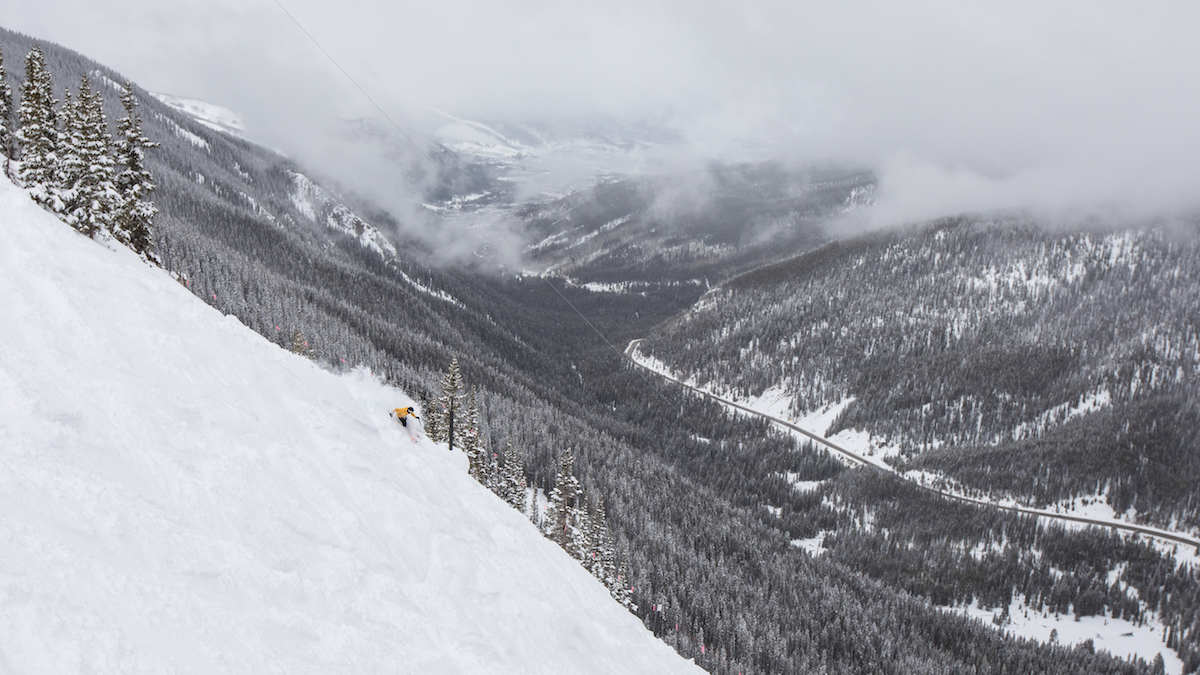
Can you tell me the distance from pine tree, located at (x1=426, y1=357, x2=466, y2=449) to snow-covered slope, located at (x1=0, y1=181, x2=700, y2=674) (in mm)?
35606

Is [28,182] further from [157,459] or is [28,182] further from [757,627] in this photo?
[757,627]

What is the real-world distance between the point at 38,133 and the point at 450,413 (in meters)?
38.5

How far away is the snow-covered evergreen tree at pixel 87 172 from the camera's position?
42125 mm

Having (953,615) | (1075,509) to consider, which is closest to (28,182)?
(953,615)

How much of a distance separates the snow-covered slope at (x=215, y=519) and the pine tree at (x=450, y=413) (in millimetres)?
35606

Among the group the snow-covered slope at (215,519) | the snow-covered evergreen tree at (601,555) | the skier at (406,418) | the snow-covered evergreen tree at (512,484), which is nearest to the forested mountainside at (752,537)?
the snow-covered evergreen tree at (601,555)

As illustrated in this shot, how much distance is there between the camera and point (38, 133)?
1709 inches

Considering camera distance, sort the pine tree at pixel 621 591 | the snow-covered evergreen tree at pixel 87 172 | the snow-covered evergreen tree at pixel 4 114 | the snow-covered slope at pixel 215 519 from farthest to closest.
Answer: the pine tree at pixel 621 591, the snow-covered evergreen tree at pixel 4 114, the snow-covered evergreen tree at pixel 87 172, the snow-covered slope at pixel 215 519

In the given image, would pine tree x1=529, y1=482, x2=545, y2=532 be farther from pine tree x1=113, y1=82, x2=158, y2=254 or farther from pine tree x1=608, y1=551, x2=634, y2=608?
pine tree x1=113, y1=82, x2=158, y2=254

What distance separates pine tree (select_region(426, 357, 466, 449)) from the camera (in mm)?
63219

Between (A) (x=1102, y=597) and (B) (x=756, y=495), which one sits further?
(B) (x=756, y=495)

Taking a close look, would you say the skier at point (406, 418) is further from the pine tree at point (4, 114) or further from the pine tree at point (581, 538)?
the pine tree at point (4, 114)

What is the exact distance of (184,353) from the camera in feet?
71.4

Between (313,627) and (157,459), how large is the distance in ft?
20.3
